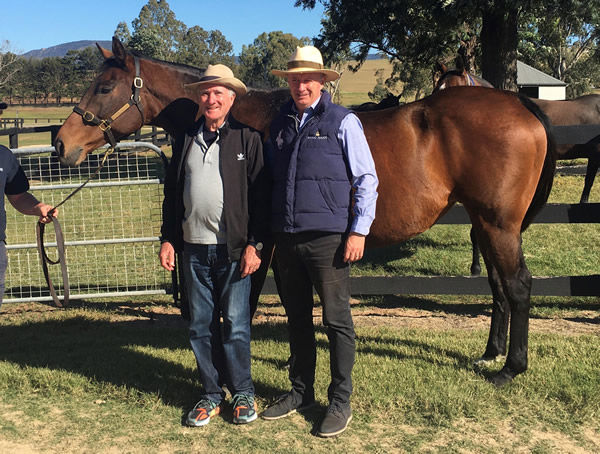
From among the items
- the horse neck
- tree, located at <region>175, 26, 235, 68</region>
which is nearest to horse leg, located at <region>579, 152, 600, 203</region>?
the horse neck

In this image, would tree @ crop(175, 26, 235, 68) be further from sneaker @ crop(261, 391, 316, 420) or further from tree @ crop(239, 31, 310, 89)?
sneaker @ crop(261, 391, 316, 420)

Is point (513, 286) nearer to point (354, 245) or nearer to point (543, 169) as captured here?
point (543, 169)

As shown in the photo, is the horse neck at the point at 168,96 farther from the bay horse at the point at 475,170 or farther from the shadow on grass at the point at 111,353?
the shadow on grass at the point at 111,353

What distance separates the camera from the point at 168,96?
14.2 ft

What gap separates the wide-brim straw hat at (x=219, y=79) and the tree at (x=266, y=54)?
84.9 metres

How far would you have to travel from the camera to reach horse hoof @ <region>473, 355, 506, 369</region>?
427 centimetres

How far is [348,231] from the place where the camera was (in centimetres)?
325

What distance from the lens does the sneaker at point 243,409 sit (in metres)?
3.48

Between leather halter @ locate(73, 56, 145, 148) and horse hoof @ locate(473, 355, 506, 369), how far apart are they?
10.4ft

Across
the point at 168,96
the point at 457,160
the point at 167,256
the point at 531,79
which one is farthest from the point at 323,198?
the point at 531,79

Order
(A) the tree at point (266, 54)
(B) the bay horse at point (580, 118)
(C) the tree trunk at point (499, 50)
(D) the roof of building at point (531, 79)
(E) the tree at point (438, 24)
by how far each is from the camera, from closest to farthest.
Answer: (B) the bay horse at point (580, 118)
(E) the tree at point (438, 24)
(C) the tree trunk at point (499, 50)
(D) the roof of building at point (531, 79)
(A) the tree at point (266, 54)

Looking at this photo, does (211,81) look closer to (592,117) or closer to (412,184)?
(412,184)

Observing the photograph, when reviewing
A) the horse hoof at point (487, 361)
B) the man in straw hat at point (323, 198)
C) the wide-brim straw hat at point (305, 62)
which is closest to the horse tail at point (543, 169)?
the horse hoof at point (487, 361)

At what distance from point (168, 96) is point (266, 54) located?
9350 cm
